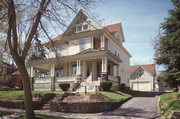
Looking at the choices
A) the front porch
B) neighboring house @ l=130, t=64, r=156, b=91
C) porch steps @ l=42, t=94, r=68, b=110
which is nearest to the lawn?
porch steps @ l=42, t=94, r=68, b=110

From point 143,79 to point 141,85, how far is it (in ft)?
9.07

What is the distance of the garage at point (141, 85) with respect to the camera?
41.0 m

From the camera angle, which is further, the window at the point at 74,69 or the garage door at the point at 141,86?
the garage door at the point at 141,86

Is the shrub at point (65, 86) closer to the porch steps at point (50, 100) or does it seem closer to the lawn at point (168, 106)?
the porch steps at point (50, 100)

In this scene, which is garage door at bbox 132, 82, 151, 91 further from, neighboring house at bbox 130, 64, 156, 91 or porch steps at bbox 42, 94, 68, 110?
porch steps at bbox 42, 94, 68, 110

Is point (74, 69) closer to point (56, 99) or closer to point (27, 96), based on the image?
point (56, 99)

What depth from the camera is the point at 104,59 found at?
22.5 metres

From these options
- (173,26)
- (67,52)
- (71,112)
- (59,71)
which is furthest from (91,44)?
(71,112)

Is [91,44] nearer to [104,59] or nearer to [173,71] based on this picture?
[104,59]

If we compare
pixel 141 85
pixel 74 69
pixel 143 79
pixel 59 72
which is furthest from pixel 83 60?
pixel 143 79

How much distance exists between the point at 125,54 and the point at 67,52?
13.5 m

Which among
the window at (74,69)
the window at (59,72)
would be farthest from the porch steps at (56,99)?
the window at (59,72)

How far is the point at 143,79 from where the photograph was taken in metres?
44.2

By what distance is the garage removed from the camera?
134ft
